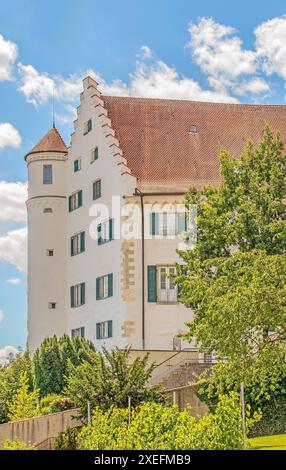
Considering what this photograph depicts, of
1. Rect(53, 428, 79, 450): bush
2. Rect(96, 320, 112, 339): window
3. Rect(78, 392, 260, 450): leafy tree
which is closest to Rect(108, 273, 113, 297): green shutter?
Rect(96, 320, 112, 339): window

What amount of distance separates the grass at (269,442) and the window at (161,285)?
570 inches

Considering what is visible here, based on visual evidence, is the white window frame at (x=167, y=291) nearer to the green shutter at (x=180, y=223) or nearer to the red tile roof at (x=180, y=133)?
the green shutter at (x=180, y=223)

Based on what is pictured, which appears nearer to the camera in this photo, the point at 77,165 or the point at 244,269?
the point at 244,269

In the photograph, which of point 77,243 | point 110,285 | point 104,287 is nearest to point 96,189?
point 77,243

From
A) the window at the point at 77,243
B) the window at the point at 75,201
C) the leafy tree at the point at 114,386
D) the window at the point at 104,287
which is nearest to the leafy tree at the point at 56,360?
the window at the point at 104,287

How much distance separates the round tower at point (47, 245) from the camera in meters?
58.2

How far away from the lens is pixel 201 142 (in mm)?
55938

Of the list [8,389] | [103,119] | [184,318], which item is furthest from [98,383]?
[103,119]

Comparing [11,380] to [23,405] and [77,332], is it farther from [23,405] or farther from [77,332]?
[23,405]

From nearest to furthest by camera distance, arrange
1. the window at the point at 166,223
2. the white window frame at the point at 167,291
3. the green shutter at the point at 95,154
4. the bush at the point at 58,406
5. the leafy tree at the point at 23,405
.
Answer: the bush at the point at 58,406, the leafy tree at the point at 23,405, the white window frame at the point at 167,291, the window at the point at 166,223, the green shutter at the point at 95,154

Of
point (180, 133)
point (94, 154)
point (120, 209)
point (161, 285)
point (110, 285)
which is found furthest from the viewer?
point (180, 133)

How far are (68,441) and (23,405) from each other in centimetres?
1411

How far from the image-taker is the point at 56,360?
5194 cm

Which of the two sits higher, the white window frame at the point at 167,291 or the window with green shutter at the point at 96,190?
the window with green shutter at the point at 96,190
